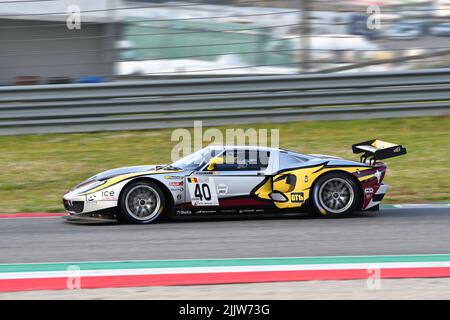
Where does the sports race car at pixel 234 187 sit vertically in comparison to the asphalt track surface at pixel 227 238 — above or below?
above

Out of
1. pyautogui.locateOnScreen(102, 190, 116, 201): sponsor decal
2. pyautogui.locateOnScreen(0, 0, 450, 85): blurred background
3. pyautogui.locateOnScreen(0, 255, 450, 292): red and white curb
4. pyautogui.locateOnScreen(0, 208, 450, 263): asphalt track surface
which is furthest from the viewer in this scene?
pyautogui.locateOnScreen(0, 0, 450, 85): blurred background

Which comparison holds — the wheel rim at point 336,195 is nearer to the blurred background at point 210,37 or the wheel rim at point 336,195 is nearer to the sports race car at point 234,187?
the sports race car at point 234,187

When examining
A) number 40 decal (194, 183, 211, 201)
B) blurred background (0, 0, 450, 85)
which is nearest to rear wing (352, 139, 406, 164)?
number 40 decal (194, 183, 211, 201)

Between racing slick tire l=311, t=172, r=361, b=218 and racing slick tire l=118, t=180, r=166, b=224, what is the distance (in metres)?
1.73

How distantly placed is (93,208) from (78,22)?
4.81 metres

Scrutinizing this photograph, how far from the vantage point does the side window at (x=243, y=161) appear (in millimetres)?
9070

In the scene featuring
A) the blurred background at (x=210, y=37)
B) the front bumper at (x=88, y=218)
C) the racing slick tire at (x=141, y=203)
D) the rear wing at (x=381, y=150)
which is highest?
the blurred background at (x=210, y=37)

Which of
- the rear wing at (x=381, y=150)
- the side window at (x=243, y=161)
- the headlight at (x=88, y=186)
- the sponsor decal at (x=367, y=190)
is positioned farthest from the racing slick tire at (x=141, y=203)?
the rear wing at (x=381, y=150)

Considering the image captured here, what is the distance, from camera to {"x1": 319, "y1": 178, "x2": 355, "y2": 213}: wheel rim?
9164 millimetres

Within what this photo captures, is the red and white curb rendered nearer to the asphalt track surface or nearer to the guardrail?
the asphalt track surface

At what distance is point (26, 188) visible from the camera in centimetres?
1116

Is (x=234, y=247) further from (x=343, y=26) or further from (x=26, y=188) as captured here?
(x=343, y=26)

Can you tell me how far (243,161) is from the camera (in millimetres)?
9109

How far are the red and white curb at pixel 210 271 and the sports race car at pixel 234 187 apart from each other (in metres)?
1.76
